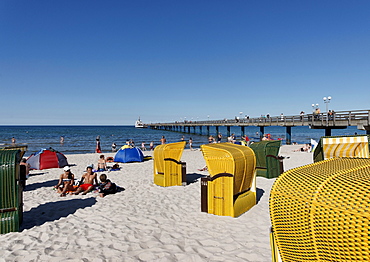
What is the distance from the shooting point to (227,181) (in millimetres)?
6027

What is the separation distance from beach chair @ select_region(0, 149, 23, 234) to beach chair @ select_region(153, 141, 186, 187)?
4.57 m

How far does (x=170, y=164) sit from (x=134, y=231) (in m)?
4.00

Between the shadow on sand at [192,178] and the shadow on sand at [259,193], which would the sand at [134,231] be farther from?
the shadow on sand at [192,178]

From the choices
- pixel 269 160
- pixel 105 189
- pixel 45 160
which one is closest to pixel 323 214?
pixel 105 189

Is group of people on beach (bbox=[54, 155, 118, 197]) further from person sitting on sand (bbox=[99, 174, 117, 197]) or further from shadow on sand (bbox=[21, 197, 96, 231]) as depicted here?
shadow on sand (bbox=[21, 197, 96, 231])

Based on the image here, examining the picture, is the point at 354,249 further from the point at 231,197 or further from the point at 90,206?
the point at 90,206

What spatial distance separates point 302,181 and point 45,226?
5.52 meters

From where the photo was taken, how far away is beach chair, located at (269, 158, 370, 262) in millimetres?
1558

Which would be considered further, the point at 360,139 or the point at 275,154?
the point at 275,154

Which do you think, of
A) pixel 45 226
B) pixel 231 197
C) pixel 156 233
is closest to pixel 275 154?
Result: pixel 231 197

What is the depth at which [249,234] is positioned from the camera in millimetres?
5137

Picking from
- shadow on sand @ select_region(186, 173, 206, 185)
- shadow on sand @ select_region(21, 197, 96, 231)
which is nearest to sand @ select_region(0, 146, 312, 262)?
shadow on sand @ select_region(21, 197, 96, 231)

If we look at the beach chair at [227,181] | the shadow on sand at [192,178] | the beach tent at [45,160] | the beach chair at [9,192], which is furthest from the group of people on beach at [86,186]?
the beach tent at [45,160]

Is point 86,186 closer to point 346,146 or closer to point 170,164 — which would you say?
point 170,164
